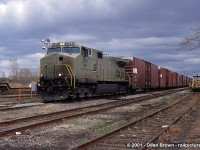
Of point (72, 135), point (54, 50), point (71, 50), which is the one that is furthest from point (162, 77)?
point (72, 135)

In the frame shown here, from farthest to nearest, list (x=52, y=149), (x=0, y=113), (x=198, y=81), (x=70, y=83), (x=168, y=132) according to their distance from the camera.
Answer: (x=198, y=81) → (x=70, y=83) → (x=0, y=113) → (x=168, y=132) → (x=52, y=149)

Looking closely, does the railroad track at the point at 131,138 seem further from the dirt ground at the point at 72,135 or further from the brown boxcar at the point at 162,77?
the brown boxcar at the point at 162,77

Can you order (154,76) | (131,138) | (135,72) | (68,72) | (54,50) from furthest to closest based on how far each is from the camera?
(154,76), (135,72), (54,50), (68,72), (131,138)

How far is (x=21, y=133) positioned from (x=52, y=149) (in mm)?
2562

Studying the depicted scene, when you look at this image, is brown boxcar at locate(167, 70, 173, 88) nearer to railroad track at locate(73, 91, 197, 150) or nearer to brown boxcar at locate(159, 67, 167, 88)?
brown boxcar at locate(159, 67, 167, 88)

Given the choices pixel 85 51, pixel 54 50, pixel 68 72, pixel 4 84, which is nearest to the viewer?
pixel 68 72

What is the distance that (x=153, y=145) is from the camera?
28.1ft

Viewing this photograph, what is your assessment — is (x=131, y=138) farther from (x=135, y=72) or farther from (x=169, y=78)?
(x=169, y=78)

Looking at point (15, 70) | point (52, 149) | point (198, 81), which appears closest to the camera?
point (52, 149)

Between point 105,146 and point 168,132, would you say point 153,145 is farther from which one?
point 168,132

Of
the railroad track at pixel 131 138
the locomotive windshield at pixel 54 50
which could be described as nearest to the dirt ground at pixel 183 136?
the railroad track at pixel 131 138

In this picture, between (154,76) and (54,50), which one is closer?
(54,50)

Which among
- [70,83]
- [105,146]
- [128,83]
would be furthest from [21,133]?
[128,83]

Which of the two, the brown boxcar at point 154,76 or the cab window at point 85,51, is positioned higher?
the cab window at point 85,51
